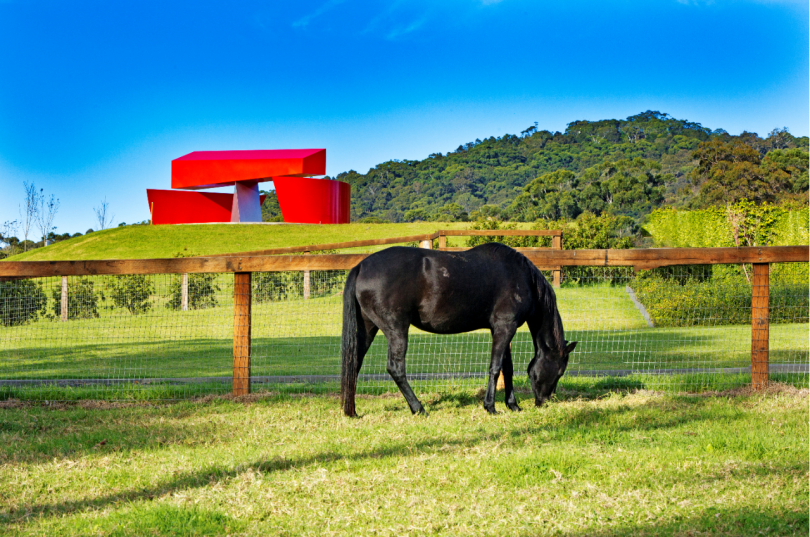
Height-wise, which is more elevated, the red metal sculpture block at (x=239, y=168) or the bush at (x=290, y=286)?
the red metal sculpture block at (x=239, y=168)

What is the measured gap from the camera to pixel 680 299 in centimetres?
1200

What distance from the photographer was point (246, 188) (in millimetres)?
37750

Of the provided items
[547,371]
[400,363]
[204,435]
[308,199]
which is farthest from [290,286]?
[308,199]

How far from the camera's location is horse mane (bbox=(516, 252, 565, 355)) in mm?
5457

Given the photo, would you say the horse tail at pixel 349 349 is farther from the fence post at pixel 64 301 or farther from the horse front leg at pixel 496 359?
the fence post at pixel 64 301

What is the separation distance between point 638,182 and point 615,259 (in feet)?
211

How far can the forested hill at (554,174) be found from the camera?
6625cm

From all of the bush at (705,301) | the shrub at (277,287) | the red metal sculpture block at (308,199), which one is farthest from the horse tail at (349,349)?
the red metal sculpture block at (308,199)

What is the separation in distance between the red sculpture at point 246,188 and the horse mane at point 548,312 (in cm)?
2963

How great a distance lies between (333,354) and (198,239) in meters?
28.1

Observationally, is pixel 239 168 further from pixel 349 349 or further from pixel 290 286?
pixel 349 349

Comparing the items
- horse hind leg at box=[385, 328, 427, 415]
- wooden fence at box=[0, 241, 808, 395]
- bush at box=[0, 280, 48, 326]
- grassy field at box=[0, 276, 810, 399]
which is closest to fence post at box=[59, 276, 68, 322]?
bush at box=[0, 280, 48, 326]

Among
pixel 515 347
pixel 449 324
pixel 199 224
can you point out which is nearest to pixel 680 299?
pixel 515 347

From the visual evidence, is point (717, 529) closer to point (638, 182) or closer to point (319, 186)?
point (319, 186)
